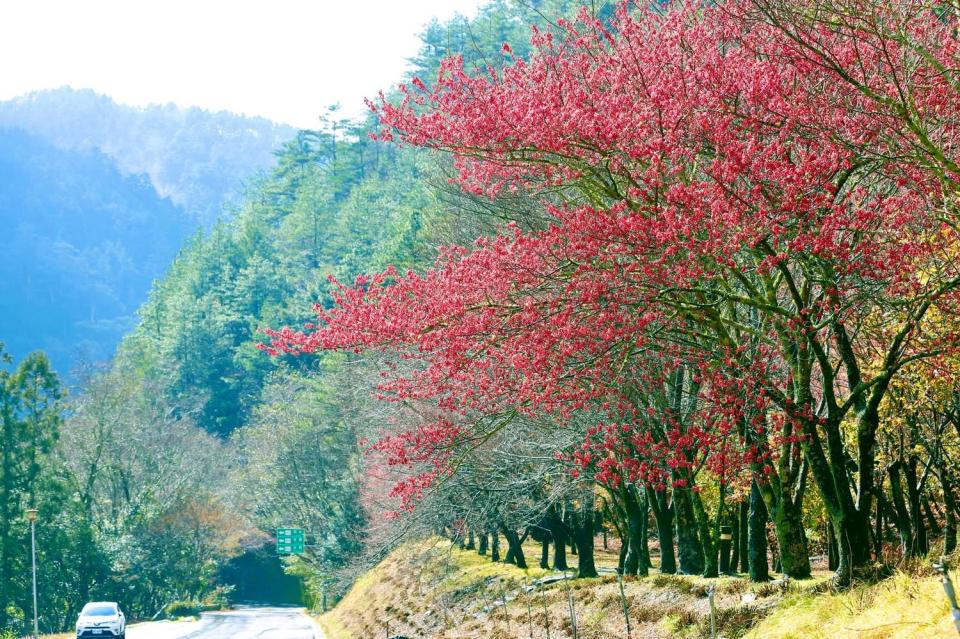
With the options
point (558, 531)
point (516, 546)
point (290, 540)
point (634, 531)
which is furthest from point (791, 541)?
point (290, 540)

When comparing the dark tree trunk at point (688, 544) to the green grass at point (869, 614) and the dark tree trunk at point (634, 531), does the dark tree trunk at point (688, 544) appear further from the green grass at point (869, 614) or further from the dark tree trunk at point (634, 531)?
the green grass at point (869, 614)

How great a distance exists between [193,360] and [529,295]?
9234 centimetres

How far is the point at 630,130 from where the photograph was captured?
33.5ft

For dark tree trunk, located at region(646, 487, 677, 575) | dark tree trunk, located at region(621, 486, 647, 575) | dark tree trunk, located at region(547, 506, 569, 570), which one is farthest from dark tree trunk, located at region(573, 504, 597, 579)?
dark tree trunk, located at region(646, 487, 677, 575)

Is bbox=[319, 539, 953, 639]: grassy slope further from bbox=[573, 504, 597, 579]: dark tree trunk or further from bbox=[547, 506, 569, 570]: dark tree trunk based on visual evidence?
bbox=[573, 504, 597, 579]: dark tree trunk

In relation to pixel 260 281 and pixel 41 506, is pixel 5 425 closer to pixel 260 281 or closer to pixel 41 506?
pixel 41 506

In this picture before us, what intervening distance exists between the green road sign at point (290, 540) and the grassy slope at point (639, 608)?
12646 millimetres

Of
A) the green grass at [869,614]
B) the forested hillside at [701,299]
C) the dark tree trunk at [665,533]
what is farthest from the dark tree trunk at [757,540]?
the dark tree trunk at [665,533]

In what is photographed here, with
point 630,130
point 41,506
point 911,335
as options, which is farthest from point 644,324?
point 41,506

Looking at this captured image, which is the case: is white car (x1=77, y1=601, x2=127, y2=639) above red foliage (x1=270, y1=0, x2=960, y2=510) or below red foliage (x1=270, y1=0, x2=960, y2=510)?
below

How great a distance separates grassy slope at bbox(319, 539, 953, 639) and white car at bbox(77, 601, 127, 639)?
7.96 m

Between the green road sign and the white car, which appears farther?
the green road sign

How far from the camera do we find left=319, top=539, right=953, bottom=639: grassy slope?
9.15 metres

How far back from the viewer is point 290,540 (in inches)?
2056
